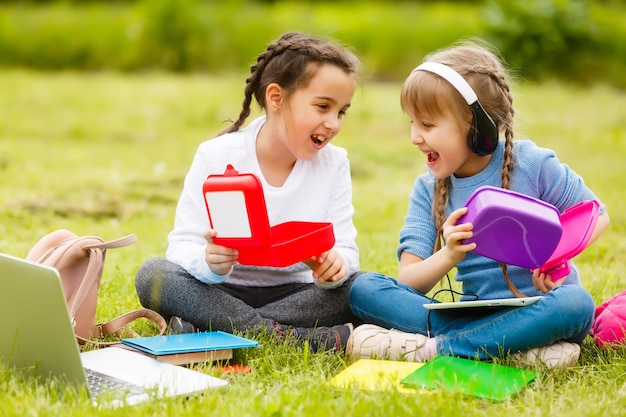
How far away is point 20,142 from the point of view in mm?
6984

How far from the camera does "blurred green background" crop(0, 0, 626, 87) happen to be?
1073 centimetres

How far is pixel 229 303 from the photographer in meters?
2.51

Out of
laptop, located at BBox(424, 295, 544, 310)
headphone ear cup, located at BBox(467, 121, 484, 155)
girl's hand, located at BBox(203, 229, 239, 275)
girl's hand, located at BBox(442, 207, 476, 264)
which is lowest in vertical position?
laptop, located at BBox(424, 295, 544, 310)

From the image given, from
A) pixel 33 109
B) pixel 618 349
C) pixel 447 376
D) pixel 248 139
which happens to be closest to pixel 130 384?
pixel 447 376

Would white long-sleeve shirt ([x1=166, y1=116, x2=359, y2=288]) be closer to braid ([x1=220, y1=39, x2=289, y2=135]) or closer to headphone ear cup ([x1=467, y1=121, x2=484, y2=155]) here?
braid ([x1=220, y1=39, x2=289, y2=135])

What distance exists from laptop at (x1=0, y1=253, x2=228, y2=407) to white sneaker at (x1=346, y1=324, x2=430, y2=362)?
20.8 inches

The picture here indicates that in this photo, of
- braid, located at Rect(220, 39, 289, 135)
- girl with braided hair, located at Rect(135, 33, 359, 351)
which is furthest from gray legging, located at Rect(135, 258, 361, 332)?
braid, located at Rect(220, 39, 289, 135)

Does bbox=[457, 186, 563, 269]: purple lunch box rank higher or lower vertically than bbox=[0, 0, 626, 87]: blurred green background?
lower

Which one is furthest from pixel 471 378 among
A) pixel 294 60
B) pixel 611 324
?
pixel 294 60

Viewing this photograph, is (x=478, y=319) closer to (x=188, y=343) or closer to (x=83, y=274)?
(x=188, y=343)

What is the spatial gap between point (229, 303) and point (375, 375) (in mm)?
→ 593

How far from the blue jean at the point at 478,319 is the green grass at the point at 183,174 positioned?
4.4 inches

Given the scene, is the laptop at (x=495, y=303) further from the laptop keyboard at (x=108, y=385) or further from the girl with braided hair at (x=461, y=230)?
the laptop keyboard at (x=108, y=385)

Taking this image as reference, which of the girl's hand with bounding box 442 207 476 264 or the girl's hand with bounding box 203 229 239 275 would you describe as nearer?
the girl's hand with bounding box 442 207 476 264
